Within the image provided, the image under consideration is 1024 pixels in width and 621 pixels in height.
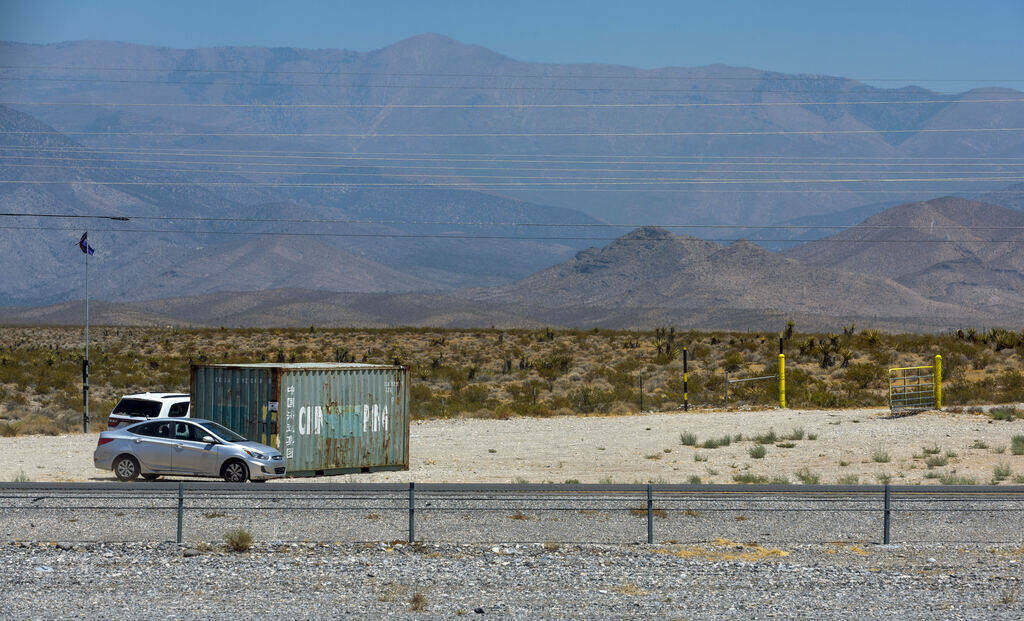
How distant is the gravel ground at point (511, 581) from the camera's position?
1408 cm

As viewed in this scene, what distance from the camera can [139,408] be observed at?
2819cm

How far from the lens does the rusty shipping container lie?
25234 millimetres

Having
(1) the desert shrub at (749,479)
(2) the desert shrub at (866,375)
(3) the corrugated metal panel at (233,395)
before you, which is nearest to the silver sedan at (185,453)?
(3) the corrugated metal panel at (233,395)

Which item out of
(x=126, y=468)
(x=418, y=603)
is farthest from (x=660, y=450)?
(x=418, y=603)

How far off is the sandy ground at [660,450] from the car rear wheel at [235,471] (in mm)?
2584

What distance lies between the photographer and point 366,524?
19.8 m

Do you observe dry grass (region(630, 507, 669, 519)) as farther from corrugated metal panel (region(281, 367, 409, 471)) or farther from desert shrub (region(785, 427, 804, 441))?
desert shrub (region(785, 427, 804, 441))

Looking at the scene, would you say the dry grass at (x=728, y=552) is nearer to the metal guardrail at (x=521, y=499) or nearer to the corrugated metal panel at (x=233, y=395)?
the metal guardrail at (x=521, y=499)

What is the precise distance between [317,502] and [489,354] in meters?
50.1

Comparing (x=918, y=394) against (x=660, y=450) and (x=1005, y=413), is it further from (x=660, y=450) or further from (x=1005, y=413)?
(x=660, y=450)

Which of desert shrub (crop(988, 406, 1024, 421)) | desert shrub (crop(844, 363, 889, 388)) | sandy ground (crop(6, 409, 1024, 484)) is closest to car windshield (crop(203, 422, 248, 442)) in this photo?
sandy ground (crop(6, 409, 1024, 484))

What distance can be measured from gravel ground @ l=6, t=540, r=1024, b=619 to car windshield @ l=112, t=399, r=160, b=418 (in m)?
10.5

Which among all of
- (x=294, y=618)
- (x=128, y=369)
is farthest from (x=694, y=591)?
(x=128, y=369)

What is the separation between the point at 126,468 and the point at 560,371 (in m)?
37.6
